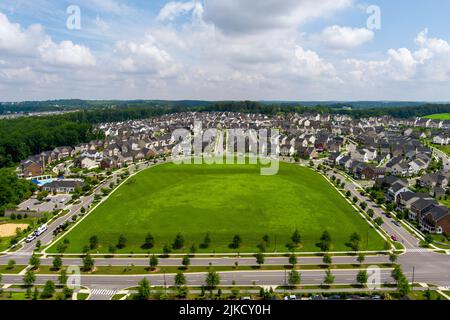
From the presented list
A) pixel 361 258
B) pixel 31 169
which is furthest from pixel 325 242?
pixel 31 169

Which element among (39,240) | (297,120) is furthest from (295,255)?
(297,120)

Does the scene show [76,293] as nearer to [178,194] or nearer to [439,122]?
A: [178,194]

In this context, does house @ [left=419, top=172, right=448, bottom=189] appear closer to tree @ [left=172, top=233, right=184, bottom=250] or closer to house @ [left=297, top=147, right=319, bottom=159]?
house @ [left=297, top=147, right=319, bottom=159]

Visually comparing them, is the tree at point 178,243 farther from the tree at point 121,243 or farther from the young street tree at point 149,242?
the tree at point 121,243

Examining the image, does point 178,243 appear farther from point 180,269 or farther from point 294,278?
point 294,278

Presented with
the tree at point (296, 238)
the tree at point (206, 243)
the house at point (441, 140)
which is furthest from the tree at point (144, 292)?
the house at point (441, 140)
